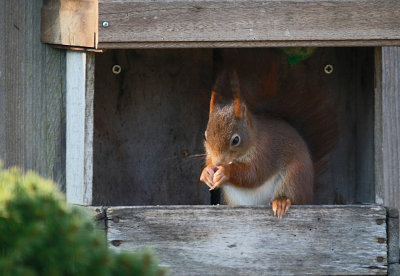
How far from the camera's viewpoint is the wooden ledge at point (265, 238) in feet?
8.63

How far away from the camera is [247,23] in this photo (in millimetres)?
2643

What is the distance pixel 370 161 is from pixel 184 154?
691 mm

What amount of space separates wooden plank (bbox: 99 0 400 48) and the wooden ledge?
49 cm

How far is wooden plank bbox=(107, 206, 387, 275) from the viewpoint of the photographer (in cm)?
263

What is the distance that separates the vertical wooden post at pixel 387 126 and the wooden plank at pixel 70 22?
2.91ft

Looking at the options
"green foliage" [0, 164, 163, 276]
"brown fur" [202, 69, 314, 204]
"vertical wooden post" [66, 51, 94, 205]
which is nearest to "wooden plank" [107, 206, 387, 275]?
"vertical wooden post" [66, 51, 94, 205]

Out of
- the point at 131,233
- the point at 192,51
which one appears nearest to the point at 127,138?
the point at 192,51

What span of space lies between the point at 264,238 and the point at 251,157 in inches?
16.3

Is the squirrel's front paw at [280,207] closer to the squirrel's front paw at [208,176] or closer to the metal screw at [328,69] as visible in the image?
the squirrel's front paw at [208,176]

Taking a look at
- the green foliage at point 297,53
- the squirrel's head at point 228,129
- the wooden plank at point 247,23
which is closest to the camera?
the wooden plank at point 247,23

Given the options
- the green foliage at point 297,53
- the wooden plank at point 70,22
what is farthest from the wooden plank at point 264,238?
the green foliage at point 297,53

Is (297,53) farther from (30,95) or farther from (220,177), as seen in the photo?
(30,95)

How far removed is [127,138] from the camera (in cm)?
329

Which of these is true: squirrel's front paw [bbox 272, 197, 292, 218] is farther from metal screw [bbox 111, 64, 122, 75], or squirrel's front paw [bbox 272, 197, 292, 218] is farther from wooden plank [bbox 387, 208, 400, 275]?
metal screw [bbox 111, 64, 122, 75]
